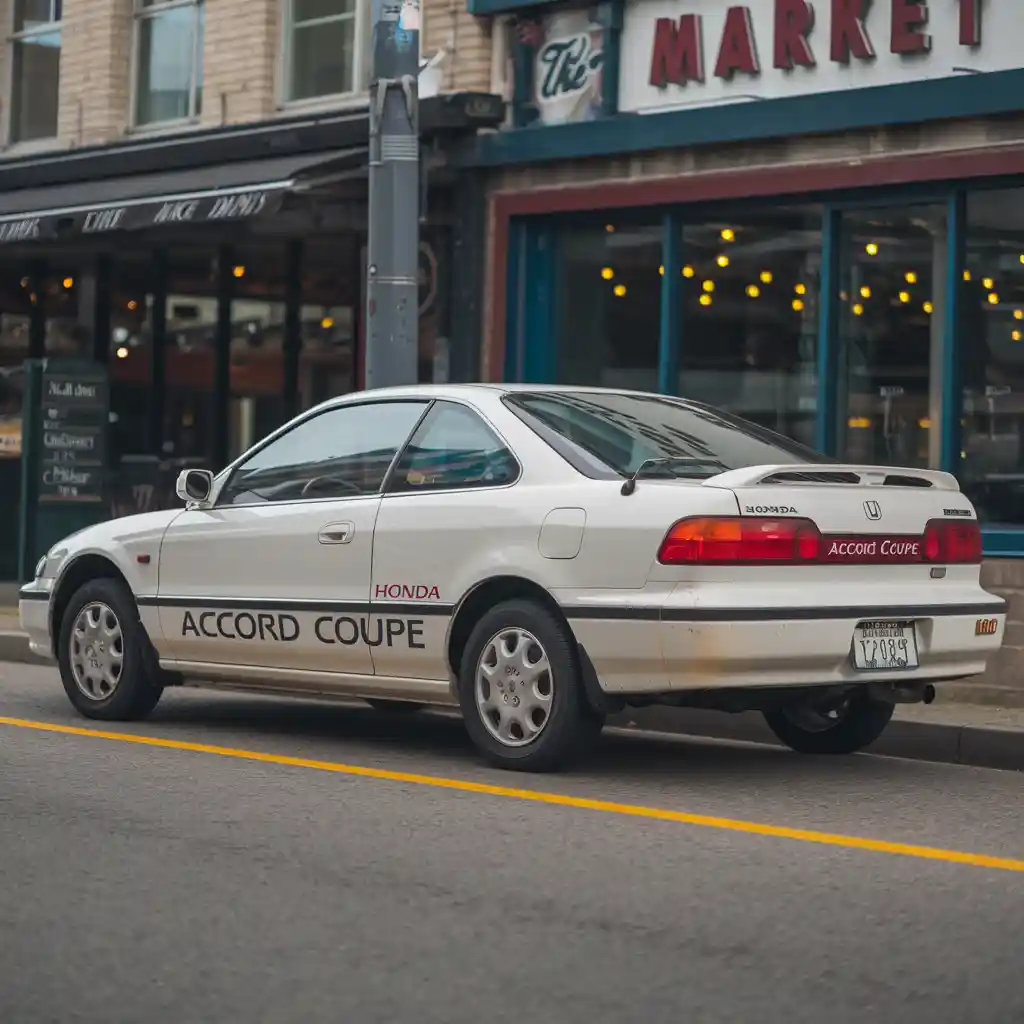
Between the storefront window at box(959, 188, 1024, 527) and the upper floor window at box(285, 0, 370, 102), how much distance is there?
5.81 meters

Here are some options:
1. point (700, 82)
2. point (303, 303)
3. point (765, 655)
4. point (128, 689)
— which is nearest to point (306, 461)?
point (128, 689)

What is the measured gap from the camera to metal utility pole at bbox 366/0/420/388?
476 inches

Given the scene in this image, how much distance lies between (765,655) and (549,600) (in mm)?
903

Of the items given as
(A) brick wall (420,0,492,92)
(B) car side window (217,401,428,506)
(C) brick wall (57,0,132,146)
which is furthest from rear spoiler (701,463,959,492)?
(C) brick wall (57,0,132,146)

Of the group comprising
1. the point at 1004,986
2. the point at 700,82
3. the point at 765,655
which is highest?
the point at 700,82

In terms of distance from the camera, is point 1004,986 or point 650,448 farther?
point 650,448

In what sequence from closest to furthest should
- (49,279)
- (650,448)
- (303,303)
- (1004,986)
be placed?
(1004,986)
(650,448)
(303,303)
(49,279)

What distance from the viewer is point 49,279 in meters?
19.7

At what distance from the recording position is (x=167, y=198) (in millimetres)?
15617

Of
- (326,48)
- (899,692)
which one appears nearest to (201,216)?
(326,48)

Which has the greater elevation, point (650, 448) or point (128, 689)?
point (650, 448)

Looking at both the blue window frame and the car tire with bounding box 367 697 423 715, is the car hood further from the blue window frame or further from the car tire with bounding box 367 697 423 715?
the blue window frame

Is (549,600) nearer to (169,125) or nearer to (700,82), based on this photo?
(700,82)

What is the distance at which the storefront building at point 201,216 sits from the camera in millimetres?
15305
